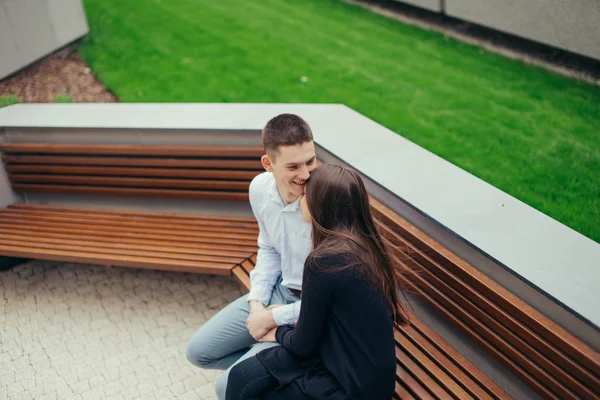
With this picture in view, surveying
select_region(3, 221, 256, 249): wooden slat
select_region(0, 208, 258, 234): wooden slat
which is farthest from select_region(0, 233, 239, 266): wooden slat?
select_region(0, 208, 258, 234): wooden slat

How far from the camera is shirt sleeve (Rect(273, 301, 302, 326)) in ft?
11.3

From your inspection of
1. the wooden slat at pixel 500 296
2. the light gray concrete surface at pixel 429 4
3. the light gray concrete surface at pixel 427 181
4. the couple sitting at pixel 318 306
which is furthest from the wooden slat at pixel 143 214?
the light gray concrete surface at pixel 429 4

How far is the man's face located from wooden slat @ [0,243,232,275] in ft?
3.90

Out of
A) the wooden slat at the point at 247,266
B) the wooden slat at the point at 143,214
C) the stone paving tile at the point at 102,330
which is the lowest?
the stone paving tile at the point at 102,330

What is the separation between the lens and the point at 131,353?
4648 millimetres

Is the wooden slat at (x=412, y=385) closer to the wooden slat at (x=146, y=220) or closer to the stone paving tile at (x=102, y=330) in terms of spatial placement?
the stone paving tile at (x=102, y=330)

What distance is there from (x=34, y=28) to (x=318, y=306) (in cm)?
708

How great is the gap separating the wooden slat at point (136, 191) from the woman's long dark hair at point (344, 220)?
227 centimetres

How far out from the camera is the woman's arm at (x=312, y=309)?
2.77m

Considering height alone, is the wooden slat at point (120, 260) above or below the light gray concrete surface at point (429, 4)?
below

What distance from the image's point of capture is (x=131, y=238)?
509cm

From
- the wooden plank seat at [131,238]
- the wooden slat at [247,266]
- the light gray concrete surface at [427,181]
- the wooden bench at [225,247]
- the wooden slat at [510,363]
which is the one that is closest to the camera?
→ the wooden slat at [510,363]

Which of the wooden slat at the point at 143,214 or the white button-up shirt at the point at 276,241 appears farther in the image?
the wooden slat at the point at 143,214

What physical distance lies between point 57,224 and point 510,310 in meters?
4.00
